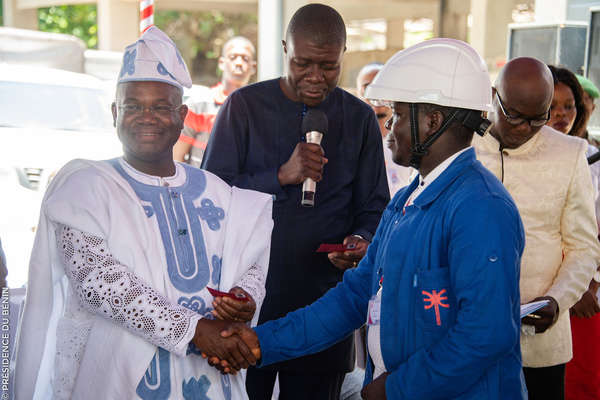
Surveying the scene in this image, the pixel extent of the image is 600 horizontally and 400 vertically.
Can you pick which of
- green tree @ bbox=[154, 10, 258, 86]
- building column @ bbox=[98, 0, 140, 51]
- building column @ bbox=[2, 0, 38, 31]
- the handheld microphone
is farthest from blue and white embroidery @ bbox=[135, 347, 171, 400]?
green tree @ bbox=[154, 10, 258, 86]

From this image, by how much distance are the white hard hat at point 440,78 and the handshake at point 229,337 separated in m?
0.91

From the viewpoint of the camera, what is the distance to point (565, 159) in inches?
129

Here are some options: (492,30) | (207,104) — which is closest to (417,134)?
(207,104)

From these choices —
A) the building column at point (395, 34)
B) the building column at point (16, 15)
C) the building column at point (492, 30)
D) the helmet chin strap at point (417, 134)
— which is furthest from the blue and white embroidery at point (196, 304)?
the building column at point (16, 15)

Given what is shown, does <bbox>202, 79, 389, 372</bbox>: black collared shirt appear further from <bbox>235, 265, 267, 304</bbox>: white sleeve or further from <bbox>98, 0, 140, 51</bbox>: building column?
<bbox>98, 0, 140, 51</bbox>: building column

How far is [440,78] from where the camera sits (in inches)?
90.6

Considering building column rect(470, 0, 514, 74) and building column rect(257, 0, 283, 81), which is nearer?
building column rect(257, 0, 283, 81)

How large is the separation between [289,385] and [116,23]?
17032 millimetres

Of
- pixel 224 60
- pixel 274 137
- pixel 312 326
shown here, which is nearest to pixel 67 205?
pixel 312 326

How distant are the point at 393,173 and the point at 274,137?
2449mm

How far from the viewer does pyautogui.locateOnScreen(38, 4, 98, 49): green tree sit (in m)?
26.5

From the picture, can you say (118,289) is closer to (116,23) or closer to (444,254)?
(444,254)

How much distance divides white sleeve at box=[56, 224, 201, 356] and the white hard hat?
1.03 metres

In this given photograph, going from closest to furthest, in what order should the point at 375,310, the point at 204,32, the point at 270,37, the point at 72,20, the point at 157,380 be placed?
the point at 375,310, the point at 157,380, the point at 270,37, the point at 72,20, the point at 204,32
